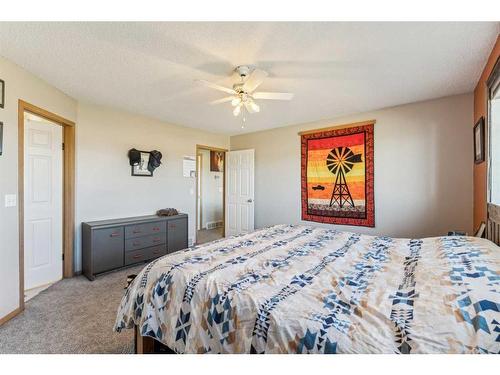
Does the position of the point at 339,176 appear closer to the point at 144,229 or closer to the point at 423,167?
the point at 423,167

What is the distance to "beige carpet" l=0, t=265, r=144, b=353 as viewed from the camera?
1.73m

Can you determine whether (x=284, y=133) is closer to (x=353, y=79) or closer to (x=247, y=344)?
(x=353, y=79)

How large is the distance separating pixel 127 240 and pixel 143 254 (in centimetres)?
34

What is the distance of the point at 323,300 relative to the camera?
104 centimetres

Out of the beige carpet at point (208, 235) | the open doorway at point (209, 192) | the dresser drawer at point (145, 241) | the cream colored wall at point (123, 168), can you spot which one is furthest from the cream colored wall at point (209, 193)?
the dresser drawer at point (145, 241)

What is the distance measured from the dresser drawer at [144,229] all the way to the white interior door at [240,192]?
5.34 feet

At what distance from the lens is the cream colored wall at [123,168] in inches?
124

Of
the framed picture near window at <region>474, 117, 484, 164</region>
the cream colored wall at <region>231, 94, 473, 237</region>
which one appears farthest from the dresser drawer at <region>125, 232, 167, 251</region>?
the framed picture near window at <region>474, 117, 484, 164</region>

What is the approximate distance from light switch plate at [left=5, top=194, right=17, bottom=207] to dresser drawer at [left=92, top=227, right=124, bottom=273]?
93 cm

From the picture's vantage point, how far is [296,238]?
220 cm

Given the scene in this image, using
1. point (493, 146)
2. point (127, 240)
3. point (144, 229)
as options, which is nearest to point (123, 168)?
point (144, 229)
